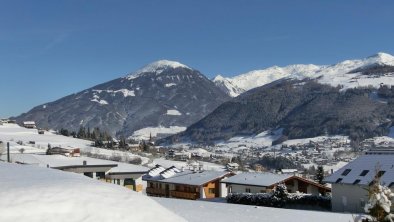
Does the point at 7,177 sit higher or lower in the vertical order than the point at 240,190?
higher

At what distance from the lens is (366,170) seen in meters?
44.3

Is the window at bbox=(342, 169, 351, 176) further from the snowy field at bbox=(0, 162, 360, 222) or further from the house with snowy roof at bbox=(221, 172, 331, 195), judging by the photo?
the snowy field at bbox=(0, 162, 360, 222)

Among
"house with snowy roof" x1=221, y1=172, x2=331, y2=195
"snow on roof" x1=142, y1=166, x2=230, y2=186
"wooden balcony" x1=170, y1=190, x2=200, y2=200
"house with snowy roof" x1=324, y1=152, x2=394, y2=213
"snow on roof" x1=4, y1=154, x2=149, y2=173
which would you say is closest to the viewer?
"house with snowy roof" x1=324, y1=152, x2=394, y2=213

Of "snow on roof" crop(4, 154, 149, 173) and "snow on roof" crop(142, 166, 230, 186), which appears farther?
"snow on roof" crop(4, 154, 149, 173)

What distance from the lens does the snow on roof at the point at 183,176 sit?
60156 mm

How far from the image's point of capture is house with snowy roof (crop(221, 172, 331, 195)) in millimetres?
53412

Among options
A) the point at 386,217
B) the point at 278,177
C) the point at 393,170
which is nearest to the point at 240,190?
the point at 278,177

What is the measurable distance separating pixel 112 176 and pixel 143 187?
10.8m

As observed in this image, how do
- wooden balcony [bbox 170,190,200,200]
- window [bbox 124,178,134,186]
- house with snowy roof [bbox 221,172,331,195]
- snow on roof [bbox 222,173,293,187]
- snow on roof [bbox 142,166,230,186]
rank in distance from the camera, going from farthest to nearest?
window [bbox 124,178,134,186], snow on roof [bbox 142,166,230,186], wooden balcony [bbox 170,190,200,200], snow on roof [bbox 222,173,293,187], house with snowy roof [bbox 221,172,331,195]

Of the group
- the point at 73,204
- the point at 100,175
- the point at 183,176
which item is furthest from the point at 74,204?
the point at 100,175

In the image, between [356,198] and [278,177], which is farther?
[278,177]

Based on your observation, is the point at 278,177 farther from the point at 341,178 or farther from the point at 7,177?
the point at 7,177

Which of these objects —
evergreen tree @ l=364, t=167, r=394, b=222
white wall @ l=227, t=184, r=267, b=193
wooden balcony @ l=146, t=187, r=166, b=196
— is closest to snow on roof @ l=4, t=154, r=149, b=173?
wooden balcony @ l=146, t=187, r=166, b=196

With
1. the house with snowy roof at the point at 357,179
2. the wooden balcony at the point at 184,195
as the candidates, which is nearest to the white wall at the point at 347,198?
the house with snowy roof at the point at 357,179
